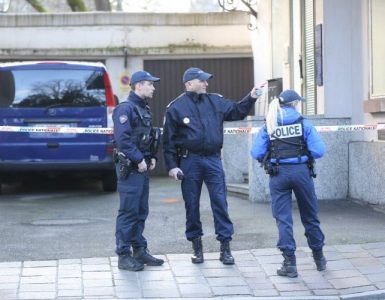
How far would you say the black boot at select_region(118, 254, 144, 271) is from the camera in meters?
7.26

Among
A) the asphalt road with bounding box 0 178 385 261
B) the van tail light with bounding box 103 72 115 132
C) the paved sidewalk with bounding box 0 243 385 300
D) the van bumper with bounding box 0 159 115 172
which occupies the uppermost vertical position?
the van tail light with bounding box 103 72 115 132

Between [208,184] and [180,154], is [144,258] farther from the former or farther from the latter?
[180,154]

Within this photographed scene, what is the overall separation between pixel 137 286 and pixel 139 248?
28.5 inches

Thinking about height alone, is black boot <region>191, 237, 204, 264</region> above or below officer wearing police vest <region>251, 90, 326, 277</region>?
below

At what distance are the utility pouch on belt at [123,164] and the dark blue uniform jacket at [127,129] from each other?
0.15 feet

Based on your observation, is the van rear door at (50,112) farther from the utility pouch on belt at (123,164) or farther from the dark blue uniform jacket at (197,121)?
the utility pouch on belt at (123,164)

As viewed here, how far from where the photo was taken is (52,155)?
11.9 meters

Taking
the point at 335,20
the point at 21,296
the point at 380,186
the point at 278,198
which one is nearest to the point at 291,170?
the point at 278,198

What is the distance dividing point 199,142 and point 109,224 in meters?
2.91

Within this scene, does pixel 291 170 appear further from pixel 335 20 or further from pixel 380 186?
pixel 335 20

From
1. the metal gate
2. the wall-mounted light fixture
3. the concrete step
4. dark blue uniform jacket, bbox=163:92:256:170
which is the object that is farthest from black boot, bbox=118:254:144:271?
the metal gate

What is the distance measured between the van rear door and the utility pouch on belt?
15.7 ft

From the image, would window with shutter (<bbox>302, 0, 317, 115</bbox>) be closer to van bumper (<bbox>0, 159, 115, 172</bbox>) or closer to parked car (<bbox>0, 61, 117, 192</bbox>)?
parked car (<bbox>0, 61, 117, 192</bbox>)

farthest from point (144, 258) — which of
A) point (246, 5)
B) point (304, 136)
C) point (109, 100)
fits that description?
point (246, 5)
